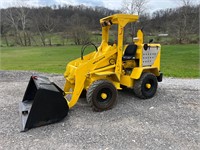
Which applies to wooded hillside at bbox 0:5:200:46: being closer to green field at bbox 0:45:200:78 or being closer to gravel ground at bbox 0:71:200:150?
green field at bbox 0:45:200:78

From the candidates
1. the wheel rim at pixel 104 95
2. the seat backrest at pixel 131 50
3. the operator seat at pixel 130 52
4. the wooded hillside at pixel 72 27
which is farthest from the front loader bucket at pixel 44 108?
the wooded hillside at pixel 72 27

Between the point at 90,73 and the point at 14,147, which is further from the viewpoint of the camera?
the point at 90,73

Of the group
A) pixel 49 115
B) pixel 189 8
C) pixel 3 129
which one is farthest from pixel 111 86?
pixel 189 8

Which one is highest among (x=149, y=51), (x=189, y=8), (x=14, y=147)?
(x=189, y=8)

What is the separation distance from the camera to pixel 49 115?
13.0 feet

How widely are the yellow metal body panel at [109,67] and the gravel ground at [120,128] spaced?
492 millimetres

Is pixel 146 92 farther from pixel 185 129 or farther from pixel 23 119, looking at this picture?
pixel 23 119

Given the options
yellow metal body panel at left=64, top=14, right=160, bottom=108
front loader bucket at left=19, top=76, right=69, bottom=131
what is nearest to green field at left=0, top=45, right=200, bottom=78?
yellow metal body panel at left=64, top=14, right=160, bottom=108

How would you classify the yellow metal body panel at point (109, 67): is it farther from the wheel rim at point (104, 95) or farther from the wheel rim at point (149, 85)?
the wheel rim at point (149, 85)

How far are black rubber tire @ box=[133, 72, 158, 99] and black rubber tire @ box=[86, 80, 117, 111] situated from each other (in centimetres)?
74

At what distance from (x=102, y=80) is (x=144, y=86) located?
1240mm

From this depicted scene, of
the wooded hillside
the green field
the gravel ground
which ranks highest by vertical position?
the wooded hillside

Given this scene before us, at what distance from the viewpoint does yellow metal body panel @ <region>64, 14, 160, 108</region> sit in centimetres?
453

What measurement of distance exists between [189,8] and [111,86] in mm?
39977
